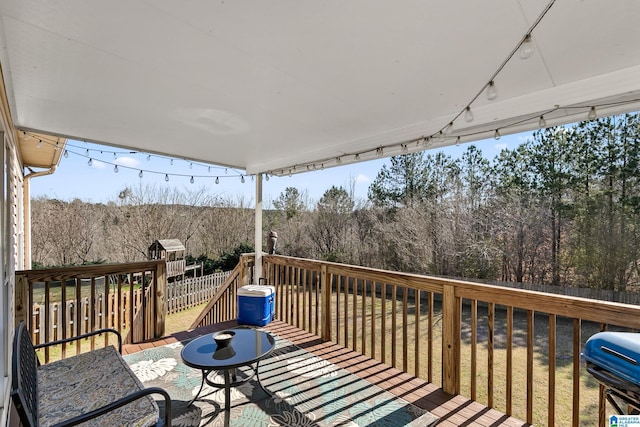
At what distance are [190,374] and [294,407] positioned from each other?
3.67 feet

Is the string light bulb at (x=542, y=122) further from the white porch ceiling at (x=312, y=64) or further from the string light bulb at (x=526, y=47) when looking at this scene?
the string light bulb at (x=526, y=47)

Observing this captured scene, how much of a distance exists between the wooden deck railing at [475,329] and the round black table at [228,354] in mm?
1161

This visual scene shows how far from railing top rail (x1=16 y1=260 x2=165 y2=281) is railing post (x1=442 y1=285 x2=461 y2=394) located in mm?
3276

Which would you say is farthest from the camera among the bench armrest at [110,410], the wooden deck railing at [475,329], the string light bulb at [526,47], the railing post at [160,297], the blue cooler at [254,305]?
the blue cooler at [254,305]

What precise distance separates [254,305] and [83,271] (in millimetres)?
1942

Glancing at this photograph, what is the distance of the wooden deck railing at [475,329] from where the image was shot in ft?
6.45

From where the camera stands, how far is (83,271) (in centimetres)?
316

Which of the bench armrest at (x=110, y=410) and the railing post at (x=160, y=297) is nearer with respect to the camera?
the bench armrest at (x=110, y=410)

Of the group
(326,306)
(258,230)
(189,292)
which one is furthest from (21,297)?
(189,292)

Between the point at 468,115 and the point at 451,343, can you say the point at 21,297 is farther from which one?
the point at 468,115

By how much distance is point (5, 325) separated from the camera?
2035mm

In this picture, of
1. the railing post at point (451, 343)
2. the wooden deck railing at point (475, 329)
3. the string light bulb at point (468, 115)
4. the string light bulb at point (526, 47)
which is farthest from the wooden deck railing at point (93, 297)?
the string light bulb at point (526, 47)

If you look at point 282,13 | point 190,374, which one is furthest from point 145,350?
point 282,13

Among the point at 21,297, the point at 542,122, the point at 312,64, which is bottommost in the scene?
the point at 21,297
